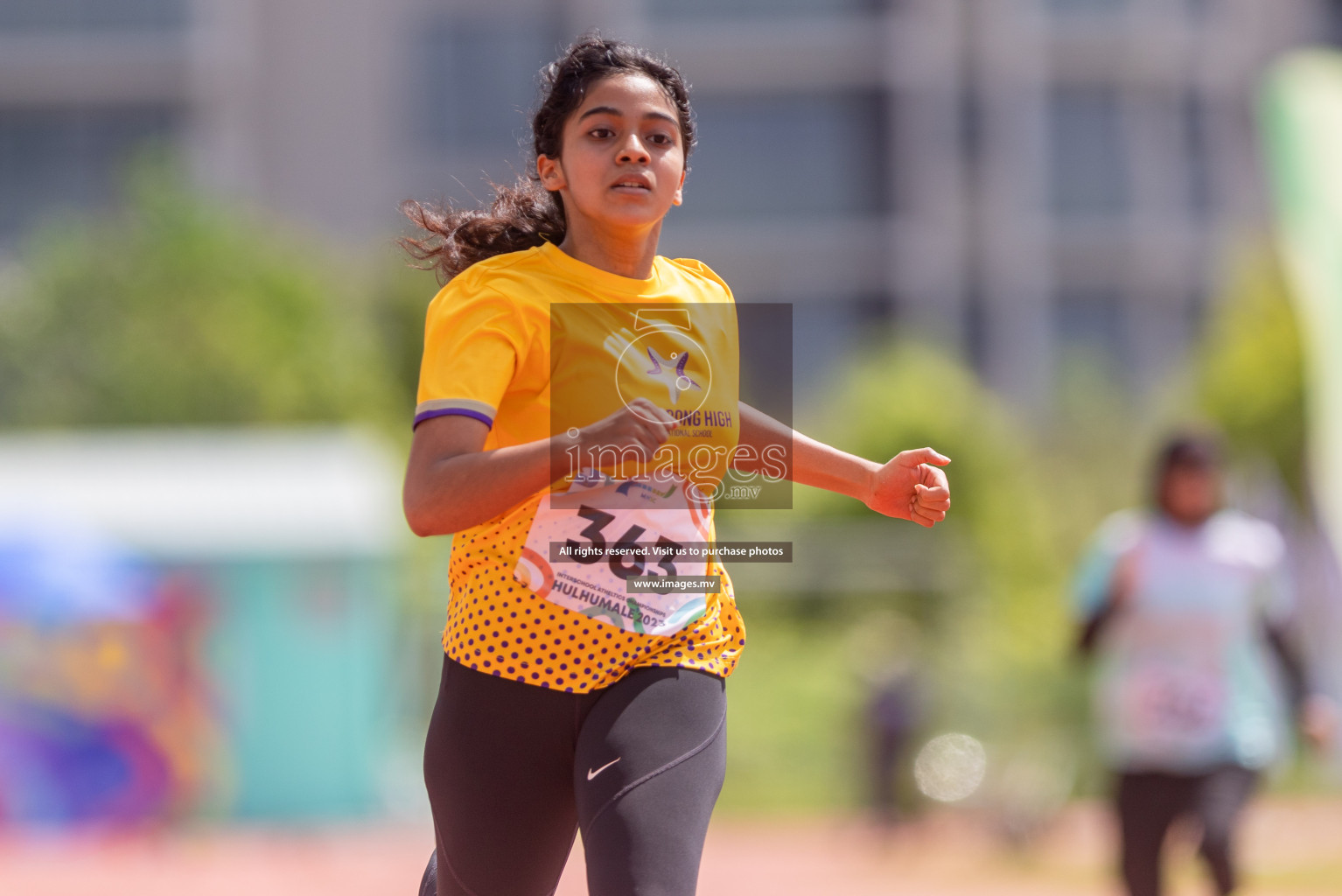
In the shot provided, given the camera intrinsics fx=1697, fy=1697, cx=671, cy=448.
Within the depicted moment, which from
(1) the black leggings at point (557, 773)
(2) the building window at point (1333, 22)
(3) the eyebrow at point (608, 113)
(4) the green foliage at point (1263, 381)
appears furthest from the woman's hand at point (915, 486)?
(2) the building window at point (1333, 22)

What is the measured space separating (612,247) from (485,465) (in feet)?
1.72

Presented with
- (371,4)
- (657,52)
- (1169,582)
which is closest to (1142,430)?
(371,4)

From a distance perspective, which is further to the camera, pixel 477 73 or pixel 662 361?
pixel 477 73

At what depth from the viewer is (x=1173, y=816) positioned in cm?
523

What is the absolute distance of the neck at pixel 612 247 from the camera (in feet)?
9.16

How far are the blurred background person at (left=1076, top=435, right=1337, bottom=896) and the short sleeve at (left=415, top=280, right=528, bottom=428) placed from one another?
329 cm

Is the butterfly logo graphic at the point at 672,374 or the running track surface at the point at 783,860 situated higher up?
the butterfly logo graphic at the point at 672,374

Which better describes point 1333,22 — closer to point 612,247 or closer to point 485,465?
point 612,247

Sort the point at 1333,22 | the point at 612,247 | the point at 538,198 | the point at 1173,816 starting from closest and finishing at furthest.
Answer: the point at 612,247
the point at 538,198
the point at 1173,816
the point at 1333,22

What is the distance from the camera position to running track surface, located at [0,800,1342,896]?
36.9ft

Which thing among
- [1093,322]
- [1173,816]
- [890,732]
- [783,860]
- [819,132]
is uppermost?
[819,132]

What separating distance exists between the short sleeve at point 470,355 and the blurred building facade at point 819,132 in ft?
97.5

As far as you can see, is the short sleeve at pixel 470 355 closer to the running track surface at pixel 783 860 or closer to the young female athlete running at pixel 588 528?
the young female athlete running at pixel 588 528

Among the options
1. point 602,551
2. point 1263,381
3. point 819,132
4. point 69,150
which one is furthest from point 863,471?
point 69,150
